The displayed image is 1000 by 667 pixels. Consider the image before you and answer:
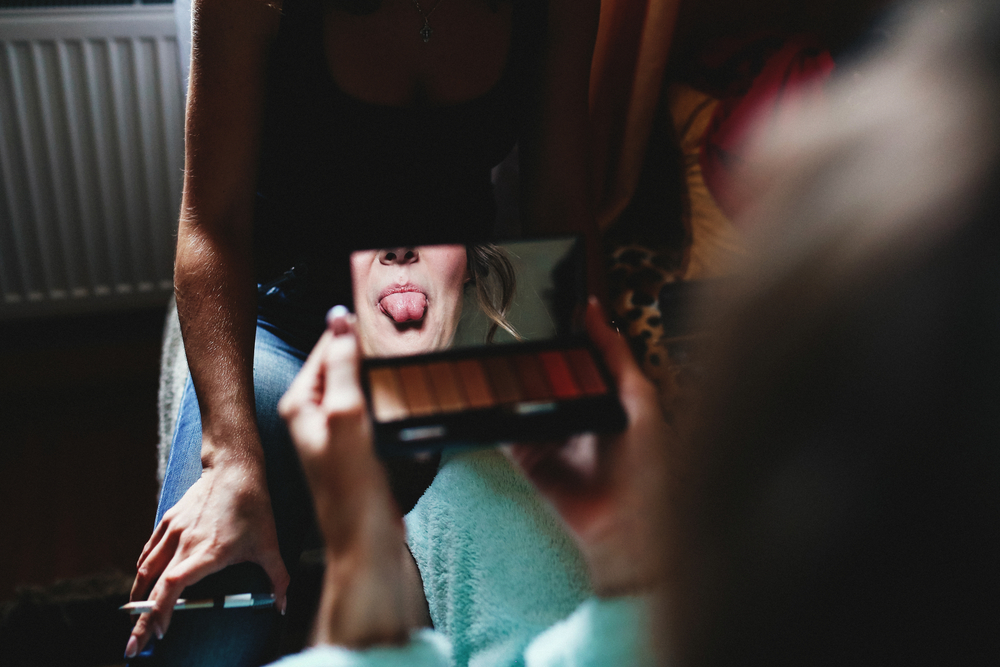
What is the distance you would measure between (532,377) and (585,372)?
0.03 m

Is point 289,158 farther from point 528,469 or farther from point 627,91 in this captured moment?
point 627,91

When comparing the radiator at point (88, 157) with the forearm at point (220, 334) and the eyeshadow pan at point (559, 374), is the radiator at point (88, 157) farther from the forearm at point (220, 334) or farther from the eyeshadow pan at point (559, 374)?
the eyeshadow pan at point (559, 374)

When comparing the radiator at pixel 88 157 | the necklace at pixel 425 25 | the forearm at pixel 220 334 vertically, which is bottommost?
the radiator at pixel 88 157

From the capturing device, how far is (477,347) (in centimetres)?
40

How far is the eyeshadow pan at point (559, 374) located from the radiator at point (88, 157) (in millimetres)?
1194

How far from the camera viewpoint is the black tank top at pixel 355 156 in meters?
0.64

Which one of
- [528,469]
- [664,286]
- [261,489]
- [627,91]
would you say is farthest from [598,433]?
[627,91]

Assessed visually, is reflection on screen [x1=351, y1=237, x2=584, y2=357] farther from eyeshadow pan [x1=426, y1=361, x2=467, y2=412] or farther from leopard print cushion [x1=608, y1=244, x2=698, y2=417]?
leopard print cushion [x1=608, y1=244, x2=698, y2=417]

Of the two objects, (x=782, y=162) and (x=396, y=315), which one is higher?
(x=782, y=162)

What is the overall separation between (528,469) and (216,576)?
0.29 metres

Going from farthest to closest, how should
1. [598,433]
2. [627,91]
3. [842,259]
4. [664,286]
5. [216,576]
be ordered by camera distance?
[627,91] < [664,286] < [216,576] < [598,433] < [842,259]

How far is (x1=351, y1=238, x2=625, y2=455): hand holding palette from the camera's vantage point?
0.34 m

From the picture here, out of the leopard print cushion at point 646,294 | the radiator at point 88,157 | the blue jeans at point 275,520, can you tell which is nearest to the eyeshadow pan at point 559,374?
the blue jeans at point 275,520

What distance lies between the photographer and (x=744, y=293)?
266 mm
